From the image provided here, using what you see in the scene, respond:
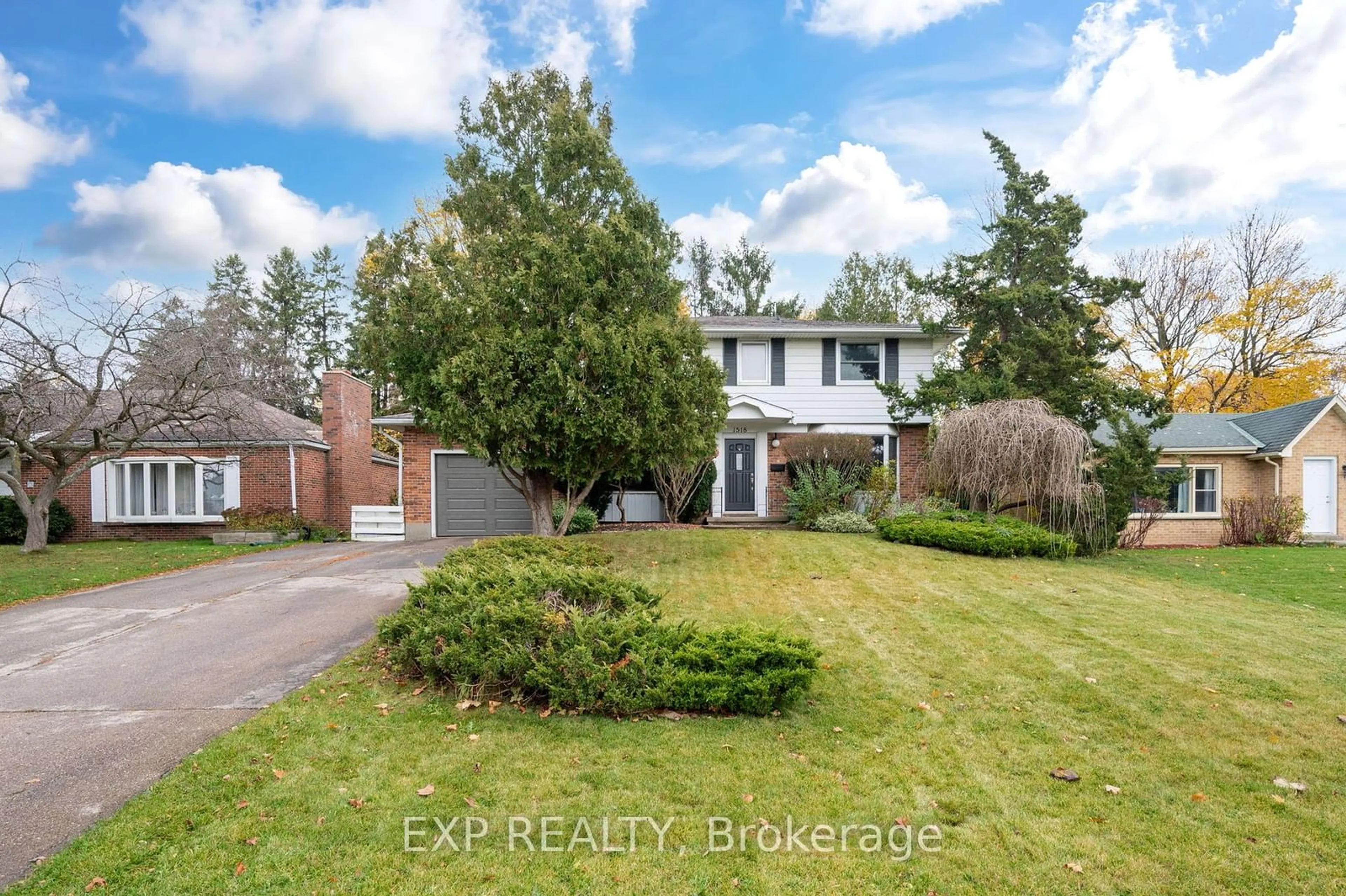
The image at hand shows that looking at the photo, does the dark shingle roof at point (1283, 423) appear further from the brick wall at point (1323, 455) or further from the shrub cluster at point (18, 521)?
the shrub cluster at point (18, 521)

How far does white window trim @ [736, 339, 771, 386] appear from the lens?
18.1 meters

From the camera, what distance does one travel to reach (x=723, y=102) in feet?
47.0

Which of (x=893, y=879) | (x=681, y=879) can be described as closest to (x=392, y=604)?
(x=681, y=879)

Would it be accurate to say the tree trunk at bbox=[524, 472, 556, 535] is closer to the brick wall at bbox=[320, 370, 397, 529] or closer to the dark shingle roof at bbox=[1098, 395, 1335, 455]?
the brick wall at bbox=[320, 370, 397, 529]

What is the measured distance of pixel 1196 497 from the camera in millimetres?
18047

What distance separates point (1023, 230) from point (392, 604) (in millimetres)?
16445

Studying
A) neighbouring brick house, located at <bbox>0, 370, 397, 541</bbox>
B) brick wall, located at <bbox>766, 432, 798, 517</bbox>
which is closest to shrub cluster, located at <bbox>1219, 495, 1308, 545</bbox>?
brick wall, located at <bbox>766, 432, 798, 517</bbox>

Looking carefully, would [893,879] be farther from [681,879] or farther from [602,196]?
[602,196]

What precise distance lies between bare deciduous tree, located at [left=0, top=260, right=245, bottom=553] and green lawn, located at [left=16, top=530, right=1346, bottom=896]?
35.3ft

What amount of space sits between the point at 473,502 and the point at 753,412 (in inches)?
306

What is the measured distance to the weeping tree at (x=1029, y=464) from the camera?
12633 millimetres

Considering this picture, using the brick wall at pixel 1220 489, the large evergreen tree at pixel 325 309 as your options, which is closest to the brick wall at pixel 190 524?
the large evergreen tree at pixel 325 309

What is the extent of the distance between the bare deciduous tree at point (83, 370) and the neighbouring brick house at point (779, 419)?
15.4 feet

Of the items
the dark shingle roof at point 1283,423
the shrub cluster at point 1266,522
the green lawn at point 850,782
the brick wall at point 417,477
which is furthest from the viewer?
the dark shingle roof at point 1283,423
